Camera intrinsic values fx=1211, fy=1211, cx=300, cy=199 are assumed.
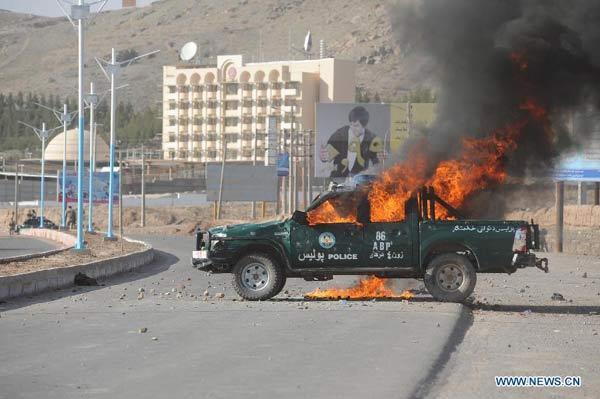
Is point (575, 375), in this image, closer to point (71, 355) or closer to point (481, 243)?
point (71, 355)

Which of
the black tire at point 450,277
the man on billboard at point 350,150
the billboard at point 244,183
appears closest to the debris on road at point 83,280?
the black tire at point 450,277

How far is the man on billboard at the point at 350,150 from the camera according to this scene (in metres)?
83.8

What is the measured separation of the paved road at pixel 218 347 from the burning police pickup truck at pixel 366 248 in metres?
0.63

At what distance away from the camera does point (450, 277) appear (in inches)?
852

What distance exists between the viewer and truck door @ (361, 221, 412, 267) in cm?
2170

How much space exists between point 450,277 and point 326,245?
7.52ft

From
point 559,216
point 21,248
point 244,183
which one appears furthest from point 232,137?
point 559,216

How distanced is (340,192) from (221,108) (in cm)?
14628

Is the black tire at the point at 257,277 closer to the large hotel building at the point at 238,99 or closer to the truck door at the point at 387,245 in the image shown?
the truck door at the point at 387,245

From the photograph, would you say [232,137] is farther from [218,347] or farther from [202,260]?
[218,347]

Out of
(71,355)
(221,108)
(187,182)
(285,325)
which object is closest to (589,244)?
(285,325)

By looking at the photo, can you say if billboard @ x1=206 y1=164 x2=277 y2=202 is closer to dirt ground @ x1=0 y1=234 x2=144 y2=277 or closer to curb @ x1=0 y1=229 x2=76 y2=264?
curb @ x1=0 y1=229 x2=76 y2=264

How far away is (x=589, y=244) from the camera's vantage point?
170ft

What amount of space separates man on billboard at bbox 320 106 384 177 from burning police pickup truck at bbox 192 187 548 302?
61.4 metres
